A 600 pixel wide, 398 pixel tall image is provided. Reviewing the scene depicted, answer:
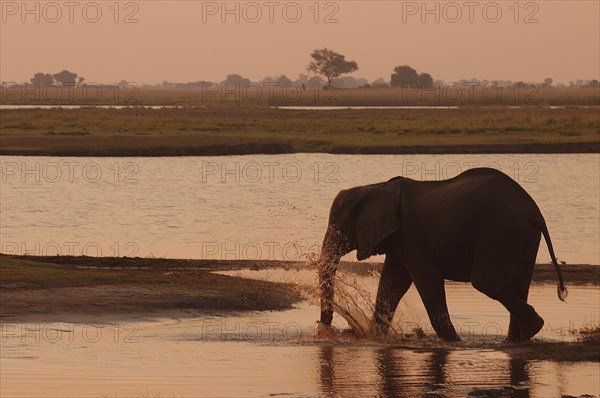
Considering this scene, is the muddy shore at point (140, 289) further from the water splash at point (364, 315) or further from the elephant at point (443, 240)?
the water splash at point (364, 315)

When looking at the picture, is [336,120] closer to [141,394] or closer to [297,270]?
[297,270]

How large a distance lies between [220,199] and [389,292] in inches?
918

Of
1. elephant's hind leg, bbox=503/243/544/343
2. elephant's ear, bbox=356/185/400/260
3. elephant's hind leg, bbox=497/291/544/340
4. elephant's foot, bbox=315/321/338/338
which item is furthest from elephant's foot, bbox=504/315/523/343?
elephant's foot, bbox=315/321/338/338

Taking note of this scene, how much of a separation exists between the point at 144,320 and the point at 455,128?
177 ft

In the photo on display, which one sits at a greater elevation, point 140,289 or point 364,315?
point 364,315

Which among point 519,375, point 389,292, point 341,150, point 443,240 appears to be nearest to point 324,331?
point 389,292

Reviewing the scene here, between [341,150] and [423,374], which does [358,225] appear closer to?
[423,374]

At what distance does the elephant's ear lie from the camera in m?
16.4

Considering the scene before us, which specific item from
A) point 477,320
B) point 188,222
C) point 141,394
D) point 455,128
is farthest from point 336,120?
point 141,394

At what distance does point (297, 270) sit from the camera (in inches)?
941

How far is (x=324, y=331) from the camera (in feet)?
55.4

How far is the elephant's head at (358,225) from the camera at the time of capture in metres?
16.5

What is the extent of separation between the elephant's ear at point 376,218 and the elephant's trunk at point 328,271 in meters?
0.33

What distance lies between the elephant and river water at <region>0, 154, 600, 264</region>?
5221mm
